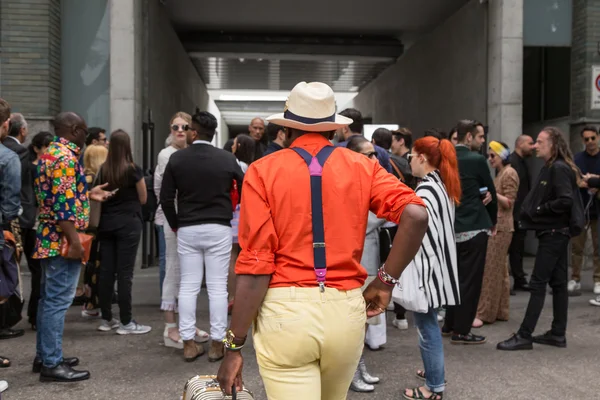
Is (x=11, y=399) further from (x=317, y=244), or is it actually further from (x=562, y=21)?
(x=562, y=21)

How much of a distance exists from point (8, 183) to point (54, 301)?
1.03 metres

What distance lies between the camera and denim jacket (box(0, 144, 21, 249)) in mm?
4336

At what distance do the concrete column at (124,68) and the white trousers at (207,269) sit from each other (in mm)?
5257

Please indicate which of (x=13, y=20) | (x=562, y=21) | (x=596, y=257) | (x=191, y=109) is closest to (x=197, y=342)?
(x=596, y=257)

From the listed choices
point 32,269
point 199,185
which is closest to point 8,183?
point 199,185

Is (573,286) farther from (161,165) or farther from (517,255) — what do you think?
(161,165)

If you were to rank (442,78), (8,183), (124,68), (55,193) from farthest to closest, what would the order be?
1. (442,78)
2. (124,68)
3. (55,193)
4. (8,183)

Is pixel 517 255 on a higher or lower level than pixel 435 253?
lower

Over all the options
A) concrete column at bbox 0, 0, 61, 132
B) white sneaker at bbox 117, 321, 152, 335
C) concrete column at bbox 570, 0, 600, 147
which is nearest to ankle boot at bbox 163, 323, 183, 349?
white sneaker at bbox 117, 321, 152, 335

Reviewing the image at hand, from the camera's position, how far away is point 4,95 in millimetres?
9984

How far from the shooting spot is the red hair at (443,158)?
4852 mm

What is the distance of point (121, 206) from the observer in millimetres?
6293

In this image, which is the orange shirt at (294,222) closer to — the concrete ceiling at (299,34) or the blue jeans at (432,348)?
the blue jeans at (432,348)

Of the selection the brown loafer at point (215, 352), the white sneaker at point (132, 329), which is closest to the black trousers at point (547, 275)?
the brown loafer at point (215, 352)
